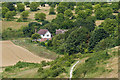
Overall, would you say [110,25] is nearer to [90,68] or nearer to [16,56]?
[16,56]

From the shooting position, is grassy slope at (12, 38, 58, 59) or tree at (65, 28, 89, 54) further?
grassy slope at (12, 38, 58, 59)

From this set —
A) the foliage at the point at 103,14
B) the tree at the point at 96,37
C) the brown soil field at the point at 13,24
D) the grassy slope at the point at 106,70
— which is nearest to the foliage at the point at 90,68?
the grassy slope at the point at 106,70

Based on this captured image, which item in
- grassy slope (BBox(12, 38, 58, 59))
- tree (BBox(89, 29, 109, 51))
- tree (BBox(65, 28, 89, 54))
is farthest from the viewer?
grassy slope (BBox(12, 38, 58, 59))

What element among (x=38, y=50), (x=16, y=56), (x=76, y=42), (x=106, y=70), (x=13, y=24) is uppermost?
(x=106, y=70)

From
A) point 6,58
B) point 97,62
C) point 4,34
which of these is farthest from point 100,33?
point 4,34

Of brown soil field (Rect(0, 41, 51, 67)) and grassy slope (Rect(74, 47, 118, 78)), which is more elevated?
grassy slope (Rect(74, 47, 118, 78))

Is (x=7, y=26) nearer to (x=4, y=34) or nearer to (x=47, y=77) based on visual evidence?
(x=4, y=34)

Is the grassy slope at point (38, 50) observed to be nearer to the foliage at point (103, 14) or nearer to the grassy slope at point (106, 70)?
the grassy slope at point (106, 70)

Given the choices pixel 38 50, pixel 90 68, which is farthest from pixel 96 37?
pixel 90 68

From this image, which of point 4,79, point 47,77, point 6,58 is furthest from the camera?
point 6,58

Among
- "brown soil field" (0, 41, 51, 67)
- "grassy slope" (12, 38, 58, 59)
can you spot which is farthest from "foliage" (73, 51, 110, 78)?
"grassy slope" (12, 38, 58, 59)

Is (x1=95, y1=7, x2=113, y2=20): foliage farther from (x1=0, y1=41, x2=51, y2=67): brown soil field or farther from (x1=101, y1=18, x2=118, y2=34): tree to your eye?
(x1=0, y1=41, x2=51, y2=67): brown soil field
